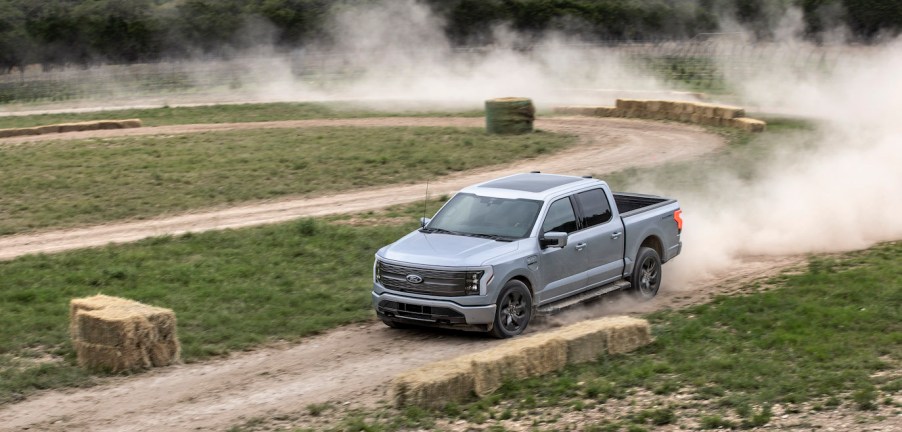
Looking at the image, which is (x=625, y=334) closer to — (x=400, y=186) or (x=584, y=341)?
(x=584, y=341)

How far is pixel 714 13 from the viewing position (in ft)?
200

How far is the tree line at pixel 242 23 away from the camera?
61.8 metres

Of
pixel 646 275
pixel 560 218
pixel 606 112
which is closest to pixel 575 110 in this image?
pixel 606 112

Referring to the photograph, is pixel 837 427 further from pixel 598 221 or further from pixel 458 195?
pixel 458 195

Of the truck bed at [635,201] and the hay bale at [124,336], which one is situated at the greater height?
the truck bed at [635,201]

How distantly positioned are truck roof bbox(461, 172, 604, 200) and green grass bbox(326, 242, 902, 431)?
6.88 feet

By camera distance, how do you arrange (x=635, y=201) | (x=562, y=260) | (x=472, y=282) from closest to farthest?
(x=472, y=282) < (x=562, y=260) < (x=635, y=201)

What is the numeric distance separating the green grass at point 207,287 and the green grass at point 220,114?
20.1m

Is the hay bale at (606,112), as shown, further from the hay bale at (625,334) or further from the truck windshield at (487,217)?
the hay bale at (625,334)

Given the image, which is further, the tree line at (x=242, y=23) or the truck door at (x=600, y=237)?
the tree line at (x=242, y=23)

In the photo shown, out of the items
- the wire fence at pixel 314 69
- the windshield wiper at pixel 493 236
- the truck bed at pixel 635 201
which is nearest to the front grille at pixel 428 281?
the windshield wiper at pixel 493 236

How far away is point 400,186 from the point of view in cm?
2606

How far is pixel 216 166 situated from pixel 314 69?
35.1 meters

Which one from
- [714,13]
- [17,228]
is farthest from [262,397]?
[714,13]
